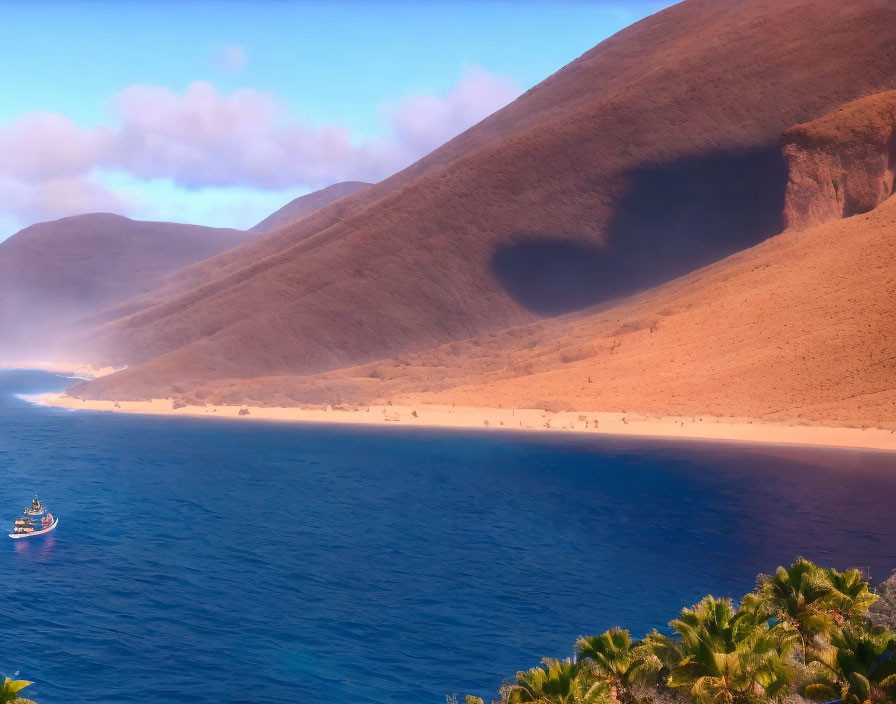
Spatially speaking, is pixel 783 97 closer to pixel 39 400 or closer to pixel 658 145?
pixel 658 145

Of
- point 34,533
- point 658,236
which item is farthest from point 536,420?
point 658,236

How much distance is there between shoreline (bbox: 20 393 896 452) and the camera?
50.2m

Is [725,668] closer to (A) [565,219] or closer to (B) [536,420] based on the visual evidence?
(B) [536,420]

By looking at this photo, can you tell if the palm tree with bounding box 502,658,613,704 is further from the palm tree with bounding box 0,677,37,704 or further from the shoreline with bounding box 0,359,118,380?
the shoreline with bounding box 0,359,118,380

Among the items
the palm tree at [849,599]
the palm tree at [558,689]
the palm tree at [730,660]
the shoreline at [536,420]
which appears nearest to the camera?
the palm tree at [558,689]

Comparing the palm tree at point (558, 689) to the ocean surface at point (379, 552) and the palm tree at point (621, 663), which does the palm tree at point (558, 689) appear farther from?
the ocean surface at point (379, 552)

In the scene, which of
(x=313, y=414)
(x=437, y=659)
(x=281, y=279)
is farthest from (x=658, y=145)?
(x=437, y=659)

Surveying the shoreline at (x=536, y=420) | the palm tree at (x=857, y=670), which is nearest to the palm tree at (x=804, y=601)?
the palm tree at (x=857, y=670)

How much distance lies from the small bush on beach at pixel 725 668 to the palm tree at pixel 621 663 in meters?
0.01

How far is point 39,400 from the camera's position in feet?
262

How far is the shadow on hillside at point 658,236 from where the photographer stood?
92250mm

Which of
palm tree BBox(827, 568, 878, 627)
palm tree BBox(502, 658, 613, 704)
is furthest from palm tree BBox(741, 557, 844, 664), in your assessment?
palm tree BBox(502, 658, 613, 704)

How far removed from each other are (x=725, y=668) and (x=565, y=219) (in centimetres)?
9117

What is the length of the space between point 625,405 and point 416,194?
181 ft
